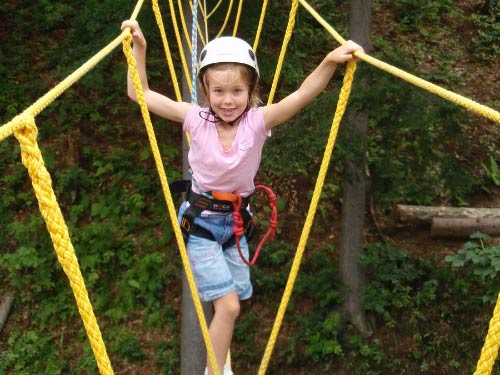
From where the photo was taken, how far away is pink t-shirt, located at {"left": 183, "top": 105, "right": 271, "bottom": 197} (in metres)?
Result: 1.70

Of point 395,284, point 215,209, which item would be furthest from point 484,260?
point 215,209

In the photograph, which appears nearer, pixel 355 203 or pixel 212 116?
pixel 212 116

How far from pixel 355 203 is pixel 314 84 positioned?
2.30 m

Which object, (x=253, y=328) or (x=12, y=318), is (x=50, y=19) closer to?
(x=12, y=318)

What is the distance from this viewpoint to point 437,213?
429 cm

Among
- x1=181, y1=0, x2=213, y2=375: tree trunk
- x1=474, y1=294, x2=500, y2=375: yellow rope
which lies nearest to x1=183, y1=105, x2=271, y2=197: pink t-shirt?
x1=474, y1=294, x2=500, y2=375: yellow rope

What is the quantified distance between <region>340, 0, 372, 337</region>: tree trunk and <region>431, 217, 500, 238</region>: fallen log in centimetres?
70

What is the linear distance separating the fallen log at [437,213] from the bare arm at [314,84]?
2.86m

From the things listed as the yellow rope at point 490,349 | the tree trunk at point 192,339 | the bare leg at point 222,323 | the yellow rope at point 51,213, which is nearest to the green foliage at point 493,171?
the tree trunk at point 192,339

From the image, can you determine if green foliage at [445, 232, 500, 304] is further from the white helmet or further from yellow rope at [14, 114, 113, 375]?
yellow rope at [14, 114, 113, 375]

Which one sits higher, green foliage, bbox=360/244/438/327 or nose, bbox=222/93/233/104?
nose, bbox=222/93/233/104

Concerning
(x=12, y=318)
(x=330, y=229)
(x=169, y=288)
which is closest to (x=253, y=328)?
(x=169, y=288)

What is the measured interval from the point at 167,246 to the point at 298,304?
1.20 metres

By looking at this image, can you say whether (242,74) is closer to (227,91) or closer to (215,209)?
(227,91)
